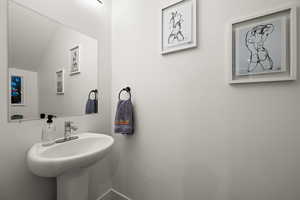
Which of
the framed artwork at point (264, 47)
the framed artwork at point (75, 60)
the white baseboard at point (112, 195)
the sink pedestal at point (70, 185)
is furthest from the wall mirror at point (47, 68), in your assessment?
the framed artwork at point (264, 47)

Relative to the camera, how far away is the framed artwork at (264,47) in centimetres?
70

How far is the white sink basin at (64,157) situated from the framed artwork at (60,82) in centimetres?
41

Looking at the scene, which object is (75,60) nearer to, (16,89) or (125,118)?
(16,89)

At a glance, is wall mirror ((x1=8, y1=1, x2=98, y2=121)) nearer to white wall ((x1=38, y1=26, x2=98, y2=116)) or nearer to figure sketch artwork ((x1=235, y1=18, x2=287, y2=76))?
white wall ((x1=38, y1=26, x2=98, y2=116))

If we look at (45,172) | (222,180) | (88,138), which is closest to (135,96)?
(88,138)

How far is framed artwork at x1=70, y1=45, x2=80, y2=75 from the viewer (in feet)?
3.69

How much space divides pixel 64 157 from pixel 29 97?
50 cm

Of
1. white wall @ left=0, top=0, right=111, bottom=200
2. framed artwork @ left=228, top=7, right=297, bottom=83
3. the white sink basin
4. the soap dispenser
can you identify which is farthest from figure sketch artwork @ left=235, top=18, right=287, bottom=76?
the soap dispenser

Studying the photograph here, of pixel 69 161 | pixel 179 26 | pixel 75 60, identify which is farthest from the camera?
pixel 75 60

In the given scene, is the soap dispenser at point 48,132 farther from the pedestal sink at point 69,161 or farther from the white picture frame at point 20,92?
the white picture frame at point 20,92

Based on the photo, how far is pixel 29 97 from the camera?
89cm

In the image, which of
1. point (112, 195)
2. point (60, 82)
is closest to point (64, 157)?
point (60, 82)

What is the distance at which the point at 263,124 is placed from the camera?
30.7 inches

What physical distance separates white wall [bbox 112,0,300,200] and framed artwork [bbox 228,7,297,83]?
0.17 ft
